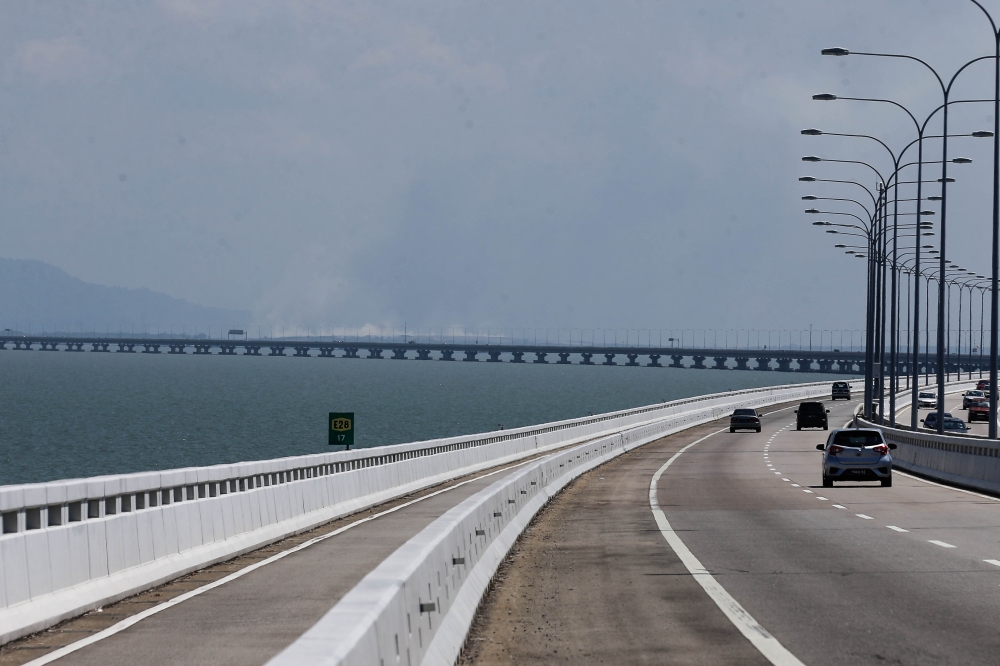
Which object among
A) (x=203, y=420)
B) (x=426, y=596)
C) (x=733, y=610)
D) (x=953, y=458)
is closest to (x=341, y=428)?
(x=953, y=458)

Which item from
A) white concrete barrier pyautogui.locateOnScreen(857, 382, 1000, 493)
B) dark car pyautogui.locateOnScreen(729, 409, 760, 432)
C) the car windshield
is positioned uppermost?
the car windshield

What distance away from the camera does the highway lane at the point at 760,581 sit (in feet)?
36.2

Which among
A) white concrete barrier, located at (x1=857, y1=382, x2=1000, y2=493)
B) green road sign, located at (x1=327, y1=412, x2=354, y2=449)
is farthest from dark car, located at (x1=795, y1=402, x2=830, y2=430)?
green road sign, located at (x1=327, y1=412, x2=354, y2=449)

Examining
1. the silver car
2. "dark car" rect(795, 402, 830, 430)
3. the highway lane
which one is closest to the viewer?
the highway lane

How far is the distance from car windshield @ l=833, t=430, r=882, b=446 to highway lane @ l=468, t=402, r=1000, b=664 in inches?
123

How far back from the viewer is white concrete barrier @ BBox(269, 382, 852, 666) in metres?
5.91

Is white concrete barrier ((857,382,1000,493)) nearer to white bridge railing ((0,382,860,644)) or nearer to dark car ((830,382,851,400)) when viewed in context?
white bridge railing ((0,382,860,644))

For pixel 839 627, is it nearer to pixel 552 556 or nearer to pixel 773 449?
pixel 552 556

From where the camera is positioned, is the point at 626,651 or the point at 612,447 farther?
the point at 612,447

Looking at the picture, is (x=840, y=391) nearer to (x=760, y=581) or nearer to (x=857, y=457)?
(x=857, y=457)

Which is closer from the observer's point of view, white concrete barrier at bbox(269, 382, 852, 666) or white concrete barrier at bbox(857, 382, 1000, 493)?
white concrete barrier at bbox(269, 382, 852, 666)

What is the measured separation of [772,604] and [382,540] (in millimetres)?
8911

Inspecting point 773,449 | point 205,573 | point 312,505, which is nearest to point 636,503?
point 312,505

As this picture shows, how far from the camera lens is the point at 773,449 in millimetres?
57281
